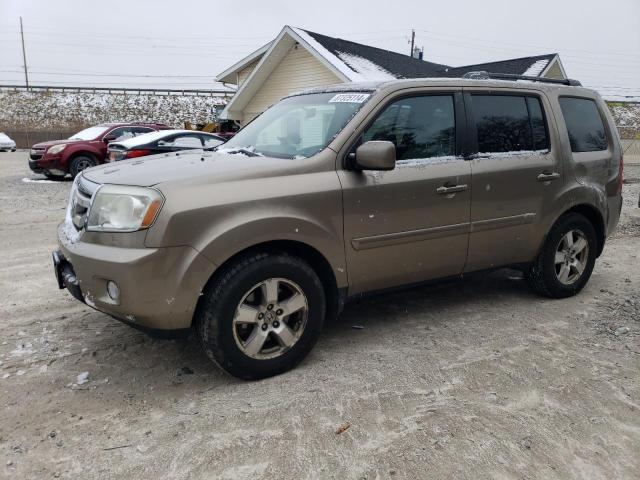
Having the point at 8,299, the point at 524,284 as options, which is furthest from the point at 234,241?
the point at 524,284

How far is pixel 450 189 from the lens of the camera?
3793 mm

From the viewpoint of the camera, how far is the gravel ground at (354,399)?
8.12 ft

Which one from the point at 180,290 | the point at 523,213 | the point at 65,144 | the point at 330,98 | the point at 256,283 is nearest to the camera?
the point at 180,290

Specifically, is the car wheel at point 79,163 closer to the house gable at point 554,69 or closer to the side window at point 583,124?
the side window at point 583,124

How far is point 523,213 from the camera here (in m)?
4.22

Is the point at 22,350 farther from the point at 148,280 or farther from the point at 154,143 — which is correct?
the point at 154,143

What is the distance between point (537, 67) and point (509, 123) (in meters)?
17.5

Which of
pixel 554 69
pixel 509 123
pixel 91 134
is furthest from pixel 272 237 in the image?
pixel 554 69

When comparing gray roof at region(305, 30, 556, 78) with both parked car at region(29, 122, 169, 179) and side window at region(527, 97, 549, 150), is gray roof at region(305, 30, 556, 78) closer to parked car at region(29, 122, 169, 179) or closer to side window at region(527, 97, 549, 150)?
parked car at region(29, 122, 169, 179)

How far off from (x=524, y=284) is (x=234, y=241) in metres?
3.38

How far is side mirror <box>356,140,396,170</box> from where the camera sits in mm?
3225

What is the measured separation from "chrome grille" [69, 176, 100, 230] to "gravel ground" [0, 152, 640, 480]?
37.4 inches

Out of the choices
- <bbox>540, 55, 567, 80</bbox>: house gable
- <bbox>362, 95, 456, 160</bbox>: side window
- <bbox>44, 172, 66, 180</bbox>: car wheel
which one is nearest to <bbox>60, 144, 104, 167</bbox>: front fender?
<bbox>44, 172, 66, 180</bbox>: car wheel

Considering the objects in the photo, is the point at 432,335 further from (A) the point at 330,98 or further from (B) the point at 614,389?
(A) the point at 330,98
